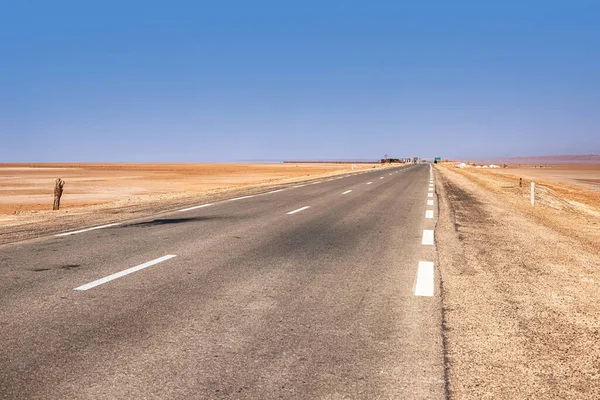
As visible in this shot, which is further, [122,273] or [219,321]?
[122,273]

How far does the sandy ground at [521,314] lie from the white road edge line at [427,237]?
19 centimetres

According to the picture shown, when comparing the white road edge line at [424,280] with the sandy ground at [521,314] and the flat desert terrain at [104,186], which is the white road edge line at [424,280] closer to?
the sandy ground at [521,314]

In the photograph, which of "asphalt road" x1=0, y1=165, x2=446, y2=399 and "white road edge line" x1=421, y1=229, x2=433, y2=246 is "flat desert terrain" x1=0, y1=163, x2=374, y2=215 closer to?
"asphalt road" x1=0, y1=165, x2=446, y2=399

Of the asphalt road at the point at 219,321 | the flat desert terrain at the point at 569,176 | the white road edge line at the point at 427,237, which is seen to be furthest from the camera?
the flat desert terrain at the point at 569,176

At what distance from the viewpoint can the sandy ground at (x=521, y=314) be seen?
131 inches

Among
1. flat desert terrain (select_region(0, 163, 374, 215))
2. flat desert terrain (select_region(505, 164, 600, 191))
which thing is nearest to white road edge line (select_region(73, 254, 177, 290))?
flat desert terrain (select_region(0, 163, 374, 215))

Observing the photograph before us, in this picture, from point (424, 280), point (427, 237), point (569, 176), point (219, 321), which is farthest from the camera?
point (569, 176)

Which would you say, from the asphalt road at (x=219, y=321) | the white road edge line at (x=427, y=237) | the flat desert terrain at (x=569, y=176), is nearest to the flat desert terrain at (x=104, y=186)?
the asphalt road at (x=219, y=321)

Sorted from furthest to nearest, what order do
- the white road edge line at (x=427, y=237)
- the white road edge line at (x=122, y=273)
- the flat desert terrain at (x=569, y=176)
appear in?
the flat desert terrain at (x=569, y=176)
the white road edge line at (x=427, y=237)
the white road edge line at (x=122, y=273)

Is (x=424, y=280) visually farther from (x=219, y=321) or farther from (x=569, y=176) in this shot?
(x=569, y=176)

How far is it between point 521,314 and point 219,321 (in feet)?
9.29

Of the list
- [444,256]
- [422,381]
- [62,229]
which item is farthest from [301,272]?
[62,229]

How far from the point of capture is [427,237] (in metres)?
9.59

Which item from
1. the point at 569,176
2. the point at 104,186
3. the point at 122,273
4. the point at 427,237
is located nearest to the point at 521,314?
the point at 122,273
